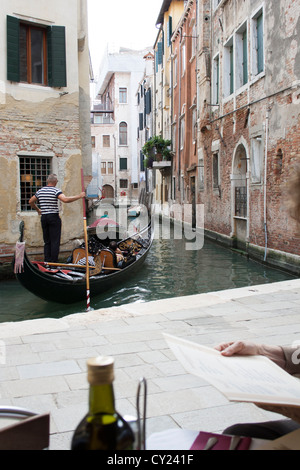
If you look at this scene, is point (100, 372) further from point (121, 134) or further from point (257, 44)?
point (121, 134)

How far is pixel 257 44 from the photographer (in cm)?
1012

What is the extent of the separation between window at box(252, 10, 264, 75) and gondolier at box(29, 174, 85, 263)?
5.30 metres

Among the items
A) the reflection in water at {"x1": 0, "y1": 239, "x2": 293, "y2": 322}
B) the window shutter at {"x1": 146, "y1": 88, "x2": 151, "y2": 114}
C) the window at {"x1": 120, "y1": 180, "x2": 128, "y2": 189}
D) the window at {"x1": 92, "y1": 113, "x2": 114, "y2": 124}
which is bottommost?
the reflection in water at {"x1": 0, "y1": 239, "x2": 293, "y2": 322}

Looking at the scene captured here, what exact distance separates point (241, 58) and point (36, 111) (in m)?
5.46

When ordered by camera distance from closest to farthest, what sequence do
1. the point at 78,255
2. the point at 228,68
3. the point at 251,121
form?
the point at 78,255 < the point at 251,121 < the point at 228,68

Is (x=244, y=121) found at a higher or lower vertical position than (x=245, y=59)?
lower

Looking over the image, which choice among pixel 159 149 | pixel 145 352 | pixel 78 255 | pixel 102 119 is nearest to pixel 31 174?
pixel 78 255

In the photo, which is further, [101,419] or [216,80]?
[216,80]

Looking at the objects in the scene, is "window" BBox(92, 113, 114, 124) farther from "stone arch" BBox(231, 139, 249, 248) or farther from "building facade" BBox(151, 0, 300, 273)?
"stone arch" BBox(231, 139, 249, 248)

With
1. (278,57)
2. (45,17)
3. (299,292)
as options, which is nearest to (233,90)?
(278,57)

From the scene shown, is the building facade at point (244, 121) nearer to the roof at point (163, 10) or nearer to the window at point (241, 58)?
the window at point (241, 58)

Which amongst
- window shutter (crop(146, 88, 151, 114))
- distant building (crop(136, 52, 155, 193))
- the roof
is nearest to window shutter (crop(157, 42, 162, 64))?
the roof

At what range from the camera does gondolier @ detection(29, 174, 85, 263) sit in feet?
23.3

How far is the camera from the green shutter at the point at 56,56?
861cm
